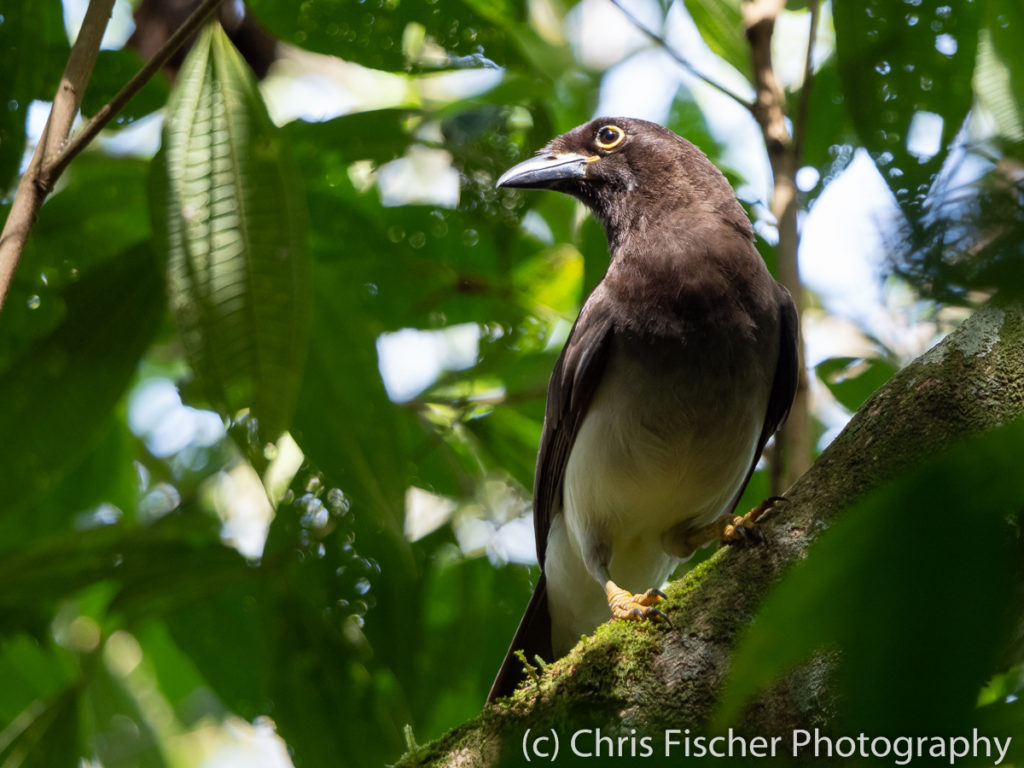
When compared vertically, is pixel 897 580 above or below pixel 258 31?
above

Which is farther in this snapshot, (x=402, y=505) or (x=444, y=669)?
(x=444, y=669)

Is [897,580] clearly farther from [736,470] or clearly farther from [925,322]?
[736,470]

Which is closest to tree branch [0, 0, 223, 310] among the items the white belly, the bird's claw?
the bird's claw

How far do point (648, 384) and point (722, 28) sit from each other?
118 centimetres

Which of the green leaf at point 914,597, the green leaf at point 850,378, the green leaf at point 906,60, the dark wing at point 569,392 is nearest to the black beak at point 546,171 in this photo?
the dark wing at point 569,392

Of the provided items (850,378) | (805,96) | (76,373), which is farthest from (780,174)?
(76,373)

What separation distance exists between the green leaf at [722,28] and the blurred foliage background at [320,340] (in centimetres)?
1

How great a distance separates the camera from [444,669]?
3.61m

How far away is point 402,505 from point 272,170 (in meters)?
0.93

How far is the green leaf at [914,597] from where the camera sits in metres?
0.74

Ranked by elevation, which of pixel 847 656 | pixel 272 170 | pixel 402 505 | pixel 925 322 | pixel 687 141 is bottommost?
pixel 402 505

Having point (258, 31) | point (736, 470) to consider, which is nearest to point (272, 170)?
point (736, 470)

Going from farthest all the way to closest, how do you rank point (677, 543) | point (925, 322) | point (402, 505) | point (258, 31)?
point (258, 31) < point (677, 543) < point (402, 505) < point (925, 322)

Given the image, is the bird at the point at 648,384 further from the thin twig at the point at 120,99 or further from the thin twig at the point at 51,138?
the thin twig at the point at 51,138
